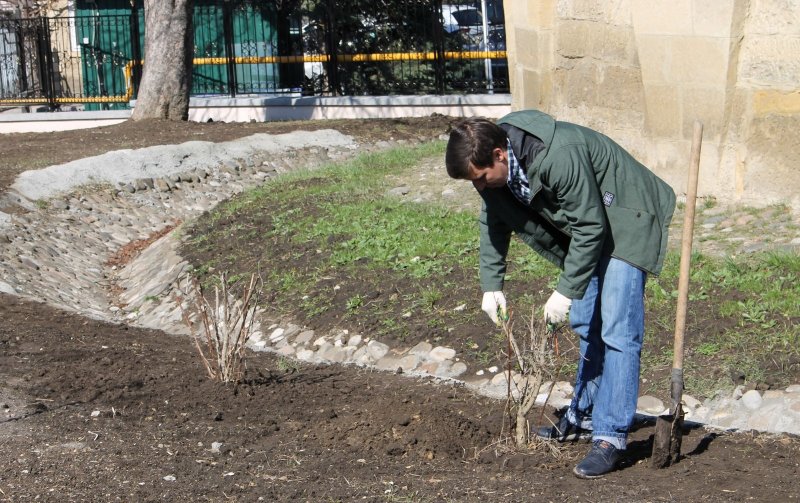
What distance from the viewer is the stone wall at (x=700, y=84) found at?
729 cm

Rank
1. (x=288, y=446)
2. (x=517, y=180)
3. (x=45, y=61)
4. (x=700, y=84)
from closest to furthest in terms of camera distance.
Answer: (x=517, y=180) → (x=288, y=446) → (x=700, y=84) → (x=45, y=61)

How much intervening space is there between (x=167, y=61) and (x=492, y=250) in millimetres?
12012

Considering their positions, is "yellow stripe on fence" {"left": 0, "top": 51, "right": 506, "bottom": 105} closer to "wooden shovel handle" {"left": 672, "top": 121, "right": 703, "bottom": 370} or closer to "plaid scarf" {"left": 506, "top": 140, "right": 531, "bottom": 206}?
"wooden shovel handle" {"left": 672, "top": 121, "right": 703, "bottom": 370}

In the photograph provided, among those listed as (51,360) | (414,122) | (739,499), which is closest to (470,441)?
(739,499)

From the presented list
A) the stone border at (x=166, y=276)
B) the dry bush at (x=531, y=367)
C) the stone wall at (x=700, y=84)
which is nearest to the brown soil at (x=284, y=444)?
the dry bush at (x=531, y=367)

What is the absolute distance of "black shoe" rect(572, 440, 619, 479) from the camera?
406 centimetres

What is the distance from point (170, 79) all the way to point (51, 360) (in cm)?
1034

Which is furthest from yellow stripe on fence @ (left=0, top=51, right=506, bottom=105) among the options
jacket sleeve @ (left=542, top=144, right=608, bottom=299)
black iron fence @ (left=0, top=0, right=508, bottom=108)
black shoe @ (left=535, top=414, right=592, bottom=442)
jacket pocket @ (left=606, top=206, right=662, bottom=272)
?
jacket sleeve @ (left=542, top=144, right=608, bottom=299)

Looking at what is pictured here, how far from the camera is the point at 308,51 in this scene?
64.3 feet

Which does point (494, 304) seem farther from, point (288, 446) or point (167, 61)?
point (167, 61)

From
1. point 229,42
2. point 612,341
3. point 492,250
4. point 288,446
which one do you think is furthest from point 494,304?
point 229,42

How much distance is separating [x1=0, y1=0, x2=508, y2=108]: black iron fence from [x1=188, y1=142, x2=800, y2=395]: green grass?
726 cm

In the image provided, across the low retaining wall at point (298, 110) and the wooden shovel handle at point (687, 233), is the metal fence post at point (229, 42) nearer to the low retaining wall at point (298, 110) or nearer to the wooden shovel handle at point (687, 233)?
the low retaining wall at point (298, 110)

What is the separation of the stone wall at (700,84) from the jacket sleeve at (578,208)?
416cm
